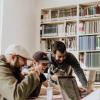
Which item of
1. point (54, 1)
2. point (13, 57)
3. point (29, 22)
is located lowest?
point (13, 57)

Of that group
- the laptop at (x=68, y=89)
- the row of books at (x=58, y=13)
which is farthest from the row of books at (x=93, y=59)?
the laptop at (x=68, y=89)

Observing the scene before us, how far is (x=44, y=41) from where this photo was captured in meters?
5.33

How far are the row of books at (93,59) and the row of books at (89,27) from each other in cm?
45

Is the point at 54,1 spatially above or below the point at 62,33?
above

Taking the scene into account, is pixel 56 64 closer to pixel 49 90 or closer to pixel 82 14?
pixel 49 90

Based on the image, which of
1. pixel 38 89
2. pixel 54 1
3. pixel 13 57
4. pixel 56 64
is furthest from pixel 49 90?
pixel 54 1

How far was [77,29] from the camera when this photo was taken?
16.1 ft

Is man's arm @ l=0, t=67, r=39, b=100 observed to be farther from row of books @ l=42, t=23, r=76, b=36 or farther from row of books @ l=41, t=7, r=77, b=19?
row of books @ l=41, t=7, r=77, b=19

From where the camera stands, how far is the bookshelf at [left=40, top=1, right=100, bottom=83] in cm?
477

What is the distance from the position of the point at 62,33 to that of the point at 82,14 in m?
0.56

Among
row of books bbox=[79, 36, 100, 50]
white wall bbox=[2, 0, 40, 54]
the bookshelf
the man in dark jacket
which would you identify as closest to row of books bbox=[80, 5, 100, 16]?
the bookshelf

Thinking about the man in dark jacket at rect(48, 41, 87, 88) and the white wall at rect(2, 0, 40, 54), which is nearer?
the man in dark jacket at rect(48, 41, 87, 88)

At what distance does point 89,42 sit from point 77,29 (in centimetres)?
36

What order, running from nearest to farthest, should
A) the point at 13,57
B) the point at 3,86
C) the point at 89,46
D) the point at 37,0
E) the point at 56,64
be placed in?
the point at 3,86
the point at 13,57
the point at 56,64
the point at 89,46
the point at 37,0
